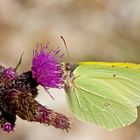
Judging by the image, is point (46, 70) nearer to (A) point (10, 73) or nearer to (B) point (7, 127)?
(A) point (10, 73)

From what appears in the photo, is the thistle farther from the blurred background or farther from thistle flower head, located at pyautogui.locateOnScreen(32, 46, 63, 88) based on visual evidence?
the blurred background

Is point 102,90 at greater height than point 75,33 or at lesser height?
greater

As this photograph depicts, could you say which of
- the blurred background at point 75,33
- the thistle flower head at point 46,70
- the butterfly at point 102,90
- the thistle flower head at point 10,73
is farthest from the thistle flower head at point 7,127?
the blurred background at point 75,33

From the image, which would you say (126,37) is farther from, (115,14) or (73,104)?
(73,104)

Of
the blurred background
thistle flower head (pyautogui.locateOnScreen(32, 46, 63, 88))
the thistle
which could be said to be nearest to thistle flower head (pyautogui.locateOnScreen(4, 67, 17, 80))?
the thistle

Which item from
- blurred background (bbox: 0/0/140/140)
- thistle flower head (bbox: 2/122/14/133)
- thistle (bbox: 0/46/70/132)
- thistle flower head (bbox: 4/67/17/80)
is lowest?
blurred background (bbox: 0/0/140/140)

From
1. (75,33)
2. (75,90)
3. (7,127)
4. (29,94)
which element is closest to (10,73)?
(29,94)
